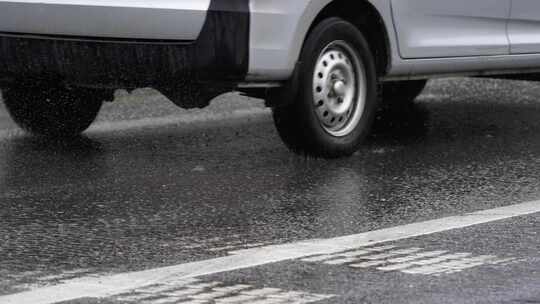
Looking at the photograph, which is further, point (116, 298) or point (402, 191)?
point (402, 191)

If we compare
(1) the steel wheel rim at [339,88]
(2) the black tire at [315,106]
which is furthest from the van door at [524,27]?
(1) the steel wheel rim at [339,88]

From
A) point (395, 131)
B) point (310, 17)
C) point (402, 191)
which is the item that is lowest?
point (395, 131)

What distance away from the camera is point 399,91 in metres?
10.8

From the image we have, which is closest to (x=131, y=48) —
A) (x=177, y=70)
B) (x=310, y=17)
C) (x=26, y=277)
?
(x=177, y=70)

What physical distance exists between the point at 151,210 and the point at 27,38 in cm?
157

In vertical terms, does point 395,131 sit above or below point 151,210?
below

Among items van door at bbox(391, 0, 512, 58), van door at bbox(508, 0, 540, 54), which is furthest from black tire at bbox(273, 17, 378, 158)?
van door at bbox(508, 0, 540, 54)

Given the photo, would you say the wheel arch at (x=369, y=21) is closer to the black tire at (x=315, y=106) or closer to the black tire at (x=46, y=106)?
the black tire at (x=315, y=106)

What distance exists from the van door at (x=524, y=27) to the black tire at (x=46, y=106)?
2427mm

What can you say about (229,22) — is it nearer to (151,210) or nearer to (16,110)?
(151,210)

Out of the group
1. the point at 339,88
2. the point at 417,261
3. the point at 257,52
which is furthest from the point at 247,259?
the point at 339,88

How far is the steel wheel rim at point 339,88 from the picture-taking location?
8.13 meters

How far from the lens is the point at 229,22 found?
746 cm

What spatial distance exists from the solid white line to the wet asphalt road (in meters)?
0.07
